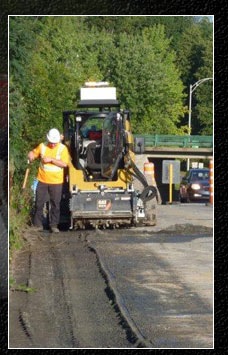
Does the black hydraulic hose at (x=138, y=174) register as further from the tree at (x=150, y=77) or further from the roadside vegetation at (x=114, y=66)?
the tree at (x=150, y=77)

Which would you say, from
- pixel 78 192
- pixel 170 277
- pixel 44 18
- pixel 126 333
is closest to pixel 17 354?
pixel 126 333

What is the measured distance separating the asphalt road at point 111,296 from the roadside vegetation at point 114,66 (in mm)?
412

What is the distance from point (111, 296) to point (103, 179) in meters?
5.62

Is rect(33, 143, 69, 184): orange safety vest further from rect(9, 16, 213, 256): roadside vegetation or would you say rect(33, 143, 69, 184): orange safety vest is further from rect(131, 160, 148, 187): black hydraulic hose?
rect(131, 160, 148, 187): black hydraulic hose

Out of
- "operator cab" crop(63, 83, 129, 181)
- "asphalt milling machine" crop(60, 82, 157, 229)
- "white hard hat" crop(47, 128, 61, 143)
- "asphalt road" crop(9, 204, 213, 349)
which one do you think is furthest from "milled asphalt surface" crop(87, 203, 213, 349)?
"white hard hat" crop(47, 128, 61, 143)

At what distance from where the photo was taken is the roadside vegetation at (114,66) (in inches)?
119

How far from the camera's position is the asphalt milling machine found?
9570 millimetres

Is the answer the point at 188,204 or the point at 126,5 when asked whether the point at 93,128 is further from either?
the point at 126,5

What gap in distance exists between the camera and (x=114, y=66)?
13.0 ft

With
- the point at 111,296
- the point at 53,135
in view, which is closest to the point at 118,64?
the point at 111,296

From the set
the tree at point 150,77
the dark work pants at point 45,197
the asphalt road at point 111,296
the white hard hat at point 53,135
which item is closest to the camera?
the asphalt road at point 111,296

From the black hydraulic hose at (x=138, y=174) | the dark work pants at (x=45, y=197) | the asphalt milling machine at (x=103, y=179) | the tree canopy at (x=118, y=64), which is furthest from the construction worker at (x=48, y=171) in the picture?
the black hydraulic hose at (x=138, y=174)

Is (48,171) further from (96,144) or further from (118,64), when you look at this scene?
(96,144)

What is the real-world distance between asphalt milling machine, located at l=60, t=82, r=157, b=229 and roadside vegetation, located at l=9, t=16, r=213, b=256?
4.79 metres
